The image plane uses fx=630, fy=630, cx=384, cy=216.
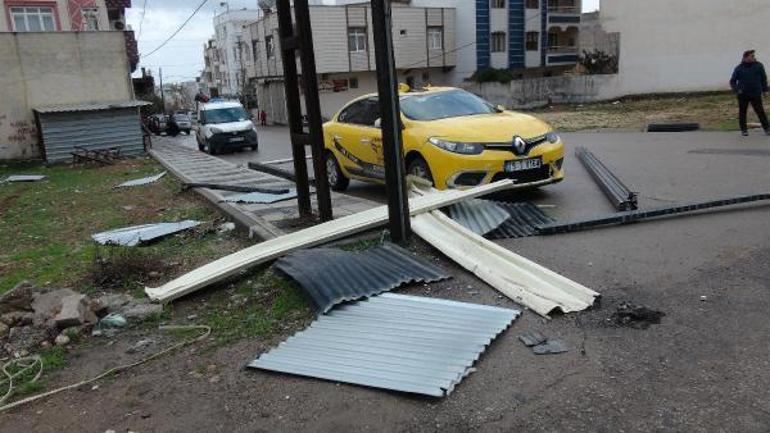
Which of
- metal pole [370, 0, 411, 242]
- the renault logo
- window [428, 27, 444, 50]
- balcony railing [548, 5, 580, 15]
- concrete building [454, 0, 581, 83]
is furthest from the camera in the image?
balcony railing [548, 5, 580, 15]

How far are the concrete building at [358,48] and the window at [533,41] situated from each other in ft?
19.8

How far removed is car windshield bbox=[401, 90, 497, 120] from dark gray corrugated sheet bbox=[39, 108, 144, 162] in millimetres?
18156

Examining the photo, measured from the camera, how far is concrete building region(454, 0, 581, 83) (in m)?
45.7

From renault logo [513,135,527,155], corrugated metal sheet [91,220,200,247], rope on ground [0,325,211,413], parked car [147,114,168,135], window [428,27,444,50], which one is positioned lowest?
parked car [147,114,168,135]

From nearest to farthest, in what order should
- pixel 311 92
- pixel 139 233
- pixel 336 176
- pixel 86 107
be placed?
1. pixel 311 92
2. pixel 139 233
3. pixel 336 176
4. pixel 86 107

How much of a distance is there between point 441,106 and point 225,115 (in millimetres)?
17450

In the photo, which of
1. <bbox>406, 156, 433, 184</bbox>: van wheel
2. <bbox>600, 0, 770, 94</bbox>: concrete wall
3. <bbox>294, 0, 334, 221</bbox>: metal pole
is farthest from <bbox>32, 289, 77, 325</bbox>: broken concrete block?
<bbox>600, 0, 770, 94</bbox>: concrete wall

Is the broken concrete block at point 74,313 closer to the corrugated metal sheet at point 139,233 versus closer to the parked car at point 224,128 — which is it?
the corrugated metal sheet at point 139,233

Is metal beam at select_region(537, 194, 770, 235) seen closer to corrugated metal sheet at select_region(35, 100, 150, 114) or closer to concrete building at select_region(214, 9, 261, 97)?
corrugated metal sheet at select_region(35, 100, 150, 114)

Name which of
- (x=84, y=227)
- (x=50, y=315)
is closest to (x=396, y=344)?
(x=50, y=315)

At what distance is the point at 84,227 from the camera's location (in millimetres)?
9570

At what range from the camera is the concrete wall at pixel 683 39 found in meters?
29.2

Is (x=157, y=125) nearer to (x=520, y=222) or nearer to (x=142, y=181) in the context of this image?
(x=142, y=181)

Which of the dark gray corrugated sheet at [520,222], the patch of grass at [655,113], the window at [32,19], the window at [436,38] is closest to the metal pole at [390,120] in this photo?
the dark gray corrugated sheet at [520,222]
